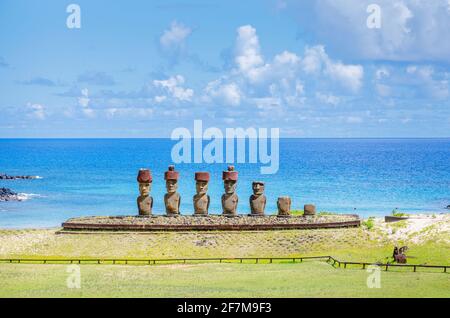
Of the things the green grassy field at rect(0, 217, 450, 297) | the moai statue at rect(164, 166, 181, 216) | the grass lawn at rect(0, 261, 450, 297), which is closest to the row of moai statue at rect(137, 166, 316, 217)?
the moai statue at rect(164, 166, 181, 216)

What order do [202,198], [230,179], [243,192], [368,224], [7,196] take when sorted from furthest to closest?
[243,192], [7,196], [202,198], [230,179], [368,224]

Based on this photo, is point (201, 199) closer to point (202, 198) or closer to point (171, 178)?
point (202, 198)

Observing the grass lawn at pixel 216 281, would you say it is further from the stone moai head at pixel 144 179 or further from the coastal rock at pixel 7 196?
the coastal rock at pixel 7 196

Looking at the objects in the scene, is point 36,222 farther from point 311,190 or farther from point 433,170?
point 433,170

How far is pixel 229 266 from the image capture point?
42.2 m

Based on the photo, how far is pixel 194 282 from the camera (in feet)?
122

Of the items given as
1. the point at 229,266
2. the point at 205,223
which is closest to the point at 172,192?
the point at 205,223

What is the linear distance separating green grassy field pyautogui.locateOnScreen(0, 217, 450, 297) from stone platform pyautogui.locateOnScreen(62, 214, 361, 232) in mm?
705

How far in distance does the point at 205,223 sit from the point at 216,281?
44.3ft

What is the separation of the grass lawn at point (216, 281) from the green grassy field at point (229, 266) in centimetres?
4

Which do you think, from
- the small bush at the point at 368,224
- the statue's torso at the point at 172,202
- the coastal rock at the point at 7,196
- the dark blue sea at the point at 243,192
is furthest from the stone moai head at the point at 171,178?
the coastal rock at the point at 7,196

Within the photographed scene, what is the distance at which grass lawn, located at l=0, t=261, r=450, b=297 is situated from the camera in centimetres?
3416

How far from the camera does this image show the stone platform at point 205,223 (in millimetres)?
50094
